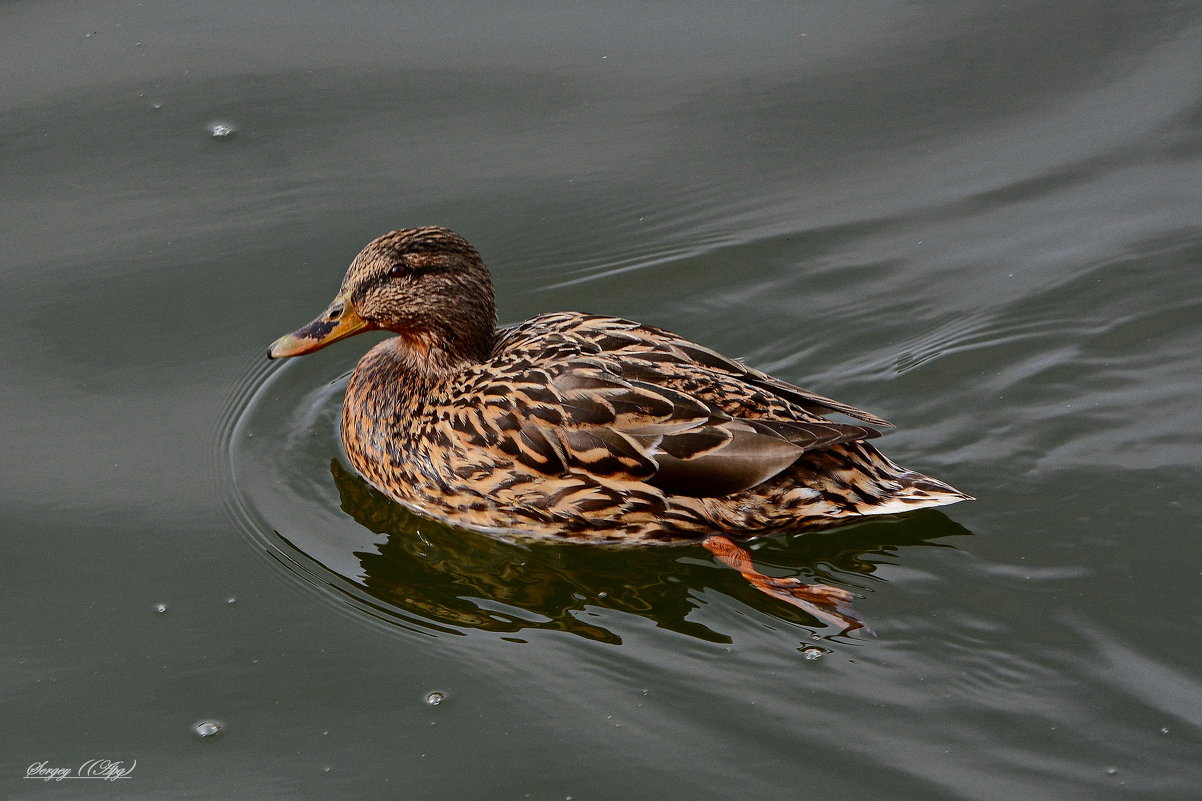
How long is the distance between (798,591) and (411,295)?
234 cm

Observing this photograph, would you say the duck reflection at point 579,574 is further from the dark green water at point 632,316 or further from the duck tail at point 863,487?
the duck tail at point 863,487

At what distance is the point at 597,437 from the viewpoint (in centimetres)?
621

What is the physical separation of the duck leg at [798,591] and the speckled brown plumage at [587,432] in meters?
0.09

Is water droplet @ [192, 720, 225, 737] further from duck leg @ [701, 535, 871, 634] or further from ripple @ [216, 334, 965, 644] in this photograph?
duck leg @ [701, 535, 871, 634]

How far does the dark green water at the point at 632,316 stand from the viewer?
5348 millimetres

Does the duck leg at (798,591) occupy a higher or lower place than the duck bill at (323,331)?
lower

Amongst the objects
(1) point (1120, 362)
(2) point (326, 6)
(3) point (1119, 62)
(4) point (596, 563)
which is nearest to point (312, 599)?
(4) point (596, 563)

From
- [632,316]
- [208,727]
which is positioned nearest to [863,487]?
[632,316]

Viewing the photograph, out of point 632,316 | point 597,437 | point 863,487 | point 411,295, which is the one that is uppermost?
point 411,295

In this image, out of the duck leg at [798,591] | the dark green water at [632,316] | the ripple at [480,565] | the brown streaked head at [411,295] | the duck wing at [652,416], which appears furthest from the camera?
the brown streaked head at [411,295]

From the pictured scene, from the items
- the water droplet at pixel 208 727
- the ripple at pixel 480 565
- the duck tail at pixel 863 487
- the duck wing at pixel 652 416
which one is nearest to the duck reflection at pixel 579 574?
the ripple at pixel 480 565

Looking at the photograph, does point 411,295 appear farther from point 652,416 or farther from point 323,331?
point 652,416

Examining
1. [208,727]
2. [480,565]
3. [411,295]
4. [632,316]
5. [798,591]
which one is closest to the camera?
[208,727]

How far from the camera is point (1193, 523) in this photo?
6.12m
